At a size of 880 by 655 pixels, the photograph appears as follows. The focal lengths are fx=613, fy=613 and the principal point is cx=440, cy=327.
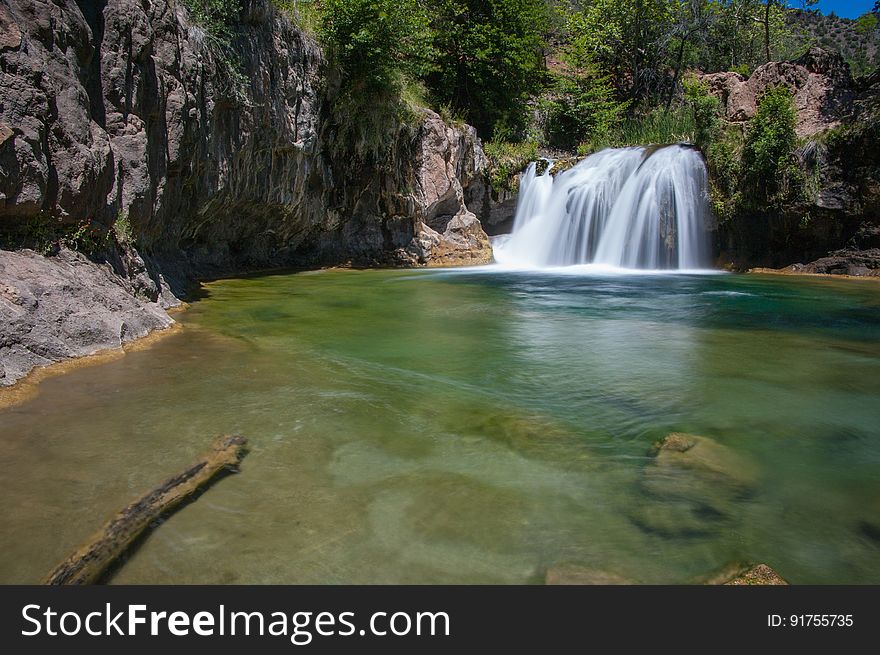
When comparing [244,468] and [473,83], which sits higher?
[473,83]

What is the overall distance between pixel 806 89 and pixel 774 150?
2.55 meters

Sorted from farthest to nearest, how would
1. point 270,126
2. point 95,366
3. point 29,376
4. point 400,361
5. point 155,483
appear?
1. point 270,126
2. point 400,361
3. point 95,366
4. point 29,376
5. point 155,483

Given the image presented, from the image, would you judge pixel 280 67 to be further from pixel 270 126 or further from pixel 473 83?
pixel 473 83

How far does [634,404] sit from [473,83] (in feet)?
57.5

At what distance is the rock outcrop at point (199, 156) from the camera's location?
5.58 meters

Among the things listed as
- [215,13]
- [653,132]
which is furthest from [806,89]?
[215,13]

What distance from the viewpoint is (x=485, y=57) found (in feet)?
61.6

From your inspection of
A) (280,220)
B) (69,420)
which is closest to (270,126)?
(280,220)

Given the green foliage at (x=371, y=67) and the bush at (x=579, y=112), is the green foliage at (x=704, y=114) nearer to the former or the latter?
the bush at (x=579, y=112)

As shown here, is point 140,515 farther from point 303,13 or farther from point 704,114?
point 704,114

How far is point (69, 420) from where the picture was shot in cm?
365

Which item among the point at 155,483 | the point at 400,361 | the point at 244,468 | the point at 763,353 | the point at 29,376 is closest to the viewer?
the point at 155,483

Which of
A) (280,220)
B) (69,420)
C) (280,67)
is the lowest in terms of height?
(69,420)

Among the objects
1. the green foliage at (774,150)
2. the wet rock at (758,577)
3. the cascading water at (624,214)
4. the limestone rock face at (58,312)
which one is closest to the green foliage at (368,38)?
the cascading water at (624,214)
